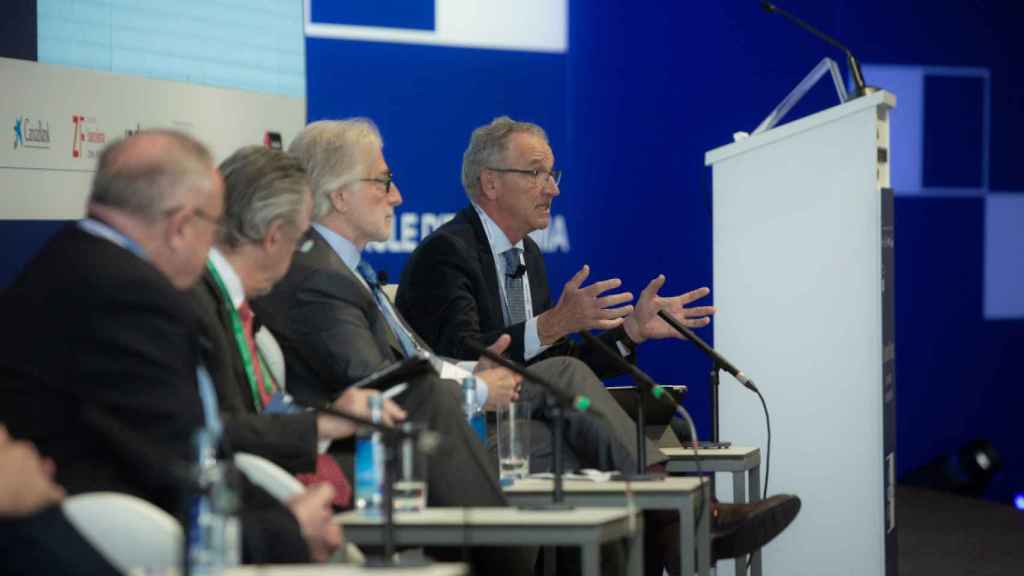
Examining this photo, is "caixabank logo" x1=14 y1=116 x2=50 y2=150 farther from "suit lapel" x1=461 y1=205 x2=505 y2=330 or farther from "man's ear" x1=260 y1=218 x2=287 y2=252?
"man's ear" x1=260 y1=218 x2=287 y2=252

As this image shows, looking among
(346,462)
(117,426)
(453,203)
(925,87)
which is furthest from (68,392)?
(925,87)

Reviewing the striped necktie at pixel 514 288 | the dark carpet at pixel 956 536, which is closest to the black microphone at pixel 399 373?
the striped necktie at pixel 514 288

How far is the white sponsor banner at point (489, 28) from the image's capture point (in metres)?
6.88

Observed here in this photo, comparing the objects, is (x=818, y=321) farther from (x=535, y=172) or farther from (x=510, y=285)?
(x=535, y=172)

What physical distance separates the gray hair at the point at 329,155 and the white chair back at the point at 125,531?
180 centimetres

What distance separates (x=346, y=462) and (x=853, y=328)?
Result: 174 centimetres

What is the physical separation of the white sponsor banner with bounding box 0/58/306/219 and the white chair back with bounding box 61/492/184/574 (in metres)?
2.36

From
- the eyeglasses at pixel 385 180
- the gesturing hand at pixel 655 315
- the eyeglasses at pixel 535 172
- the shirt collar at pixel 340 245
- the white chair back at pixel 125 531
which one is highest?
the eyeglasses at pixel 535 172

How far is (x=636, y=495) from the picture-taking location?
3125 millimetres

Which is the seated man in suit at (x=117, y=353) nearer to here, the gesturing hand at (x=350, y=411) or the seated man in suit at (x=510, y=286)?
the gesturing hand at (x=350, y=411)

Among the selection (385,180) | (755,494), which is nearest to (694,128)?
(755,494)

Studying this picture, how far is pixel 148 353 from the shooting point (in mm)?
2221

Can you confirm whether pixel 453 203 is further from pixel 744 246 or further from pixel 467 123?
pixel 744 246

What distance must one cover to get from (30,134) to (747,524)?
8.46 feet
